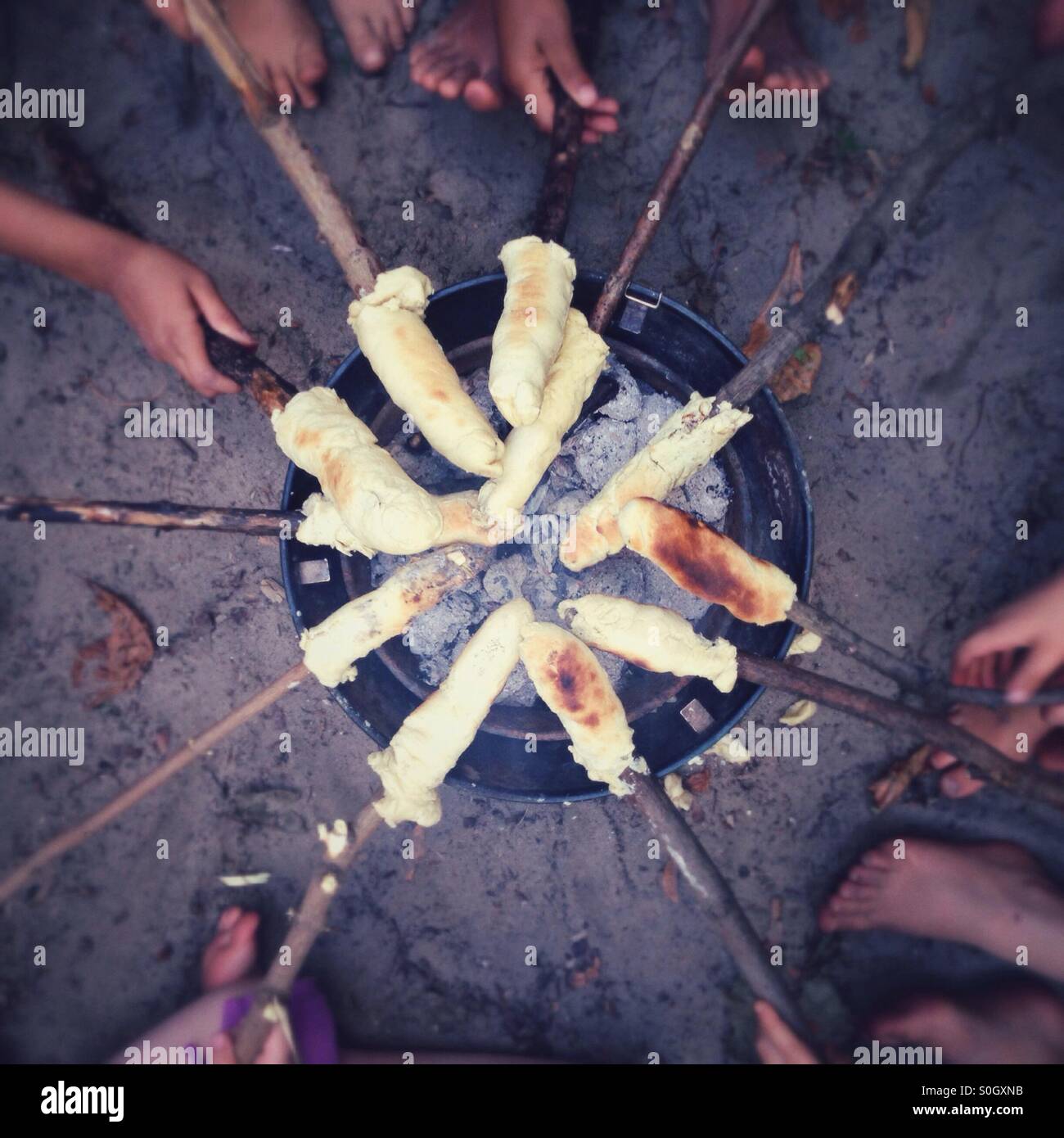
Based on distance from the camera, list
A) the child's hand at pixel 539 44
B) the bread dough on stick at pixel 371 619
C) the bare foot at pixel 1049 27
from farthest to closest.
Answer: the bare foot at pixel 1049 27 < the child's hand at pixel 539 44 < the bread dough on stick at pixel 371 619

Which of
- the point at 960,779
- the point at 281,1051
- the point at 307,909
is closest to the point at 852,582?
the point at 960,779

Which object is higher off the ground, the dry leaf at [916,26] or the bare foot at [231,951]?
the dry leaf at [916,26]

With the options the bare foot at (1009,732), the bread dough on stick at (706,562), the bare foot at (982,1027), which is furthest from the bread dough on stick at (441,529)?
the bare foot at (982,1027)

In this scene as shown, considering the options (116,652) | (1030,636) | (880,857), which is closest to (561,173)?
(1030,636)

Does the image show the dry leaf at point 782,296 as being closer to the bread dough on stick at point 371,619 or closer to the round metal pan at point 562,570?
the round metal pan at point 562,570

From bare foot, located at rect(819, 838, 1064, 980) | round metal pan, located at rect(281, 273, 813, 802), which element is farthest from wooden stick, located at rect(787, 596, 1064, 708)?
bare foot, located at rect(819, 838, 1064, 980)

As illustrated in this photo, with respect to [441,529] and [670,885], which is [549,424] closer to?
[441,529]
